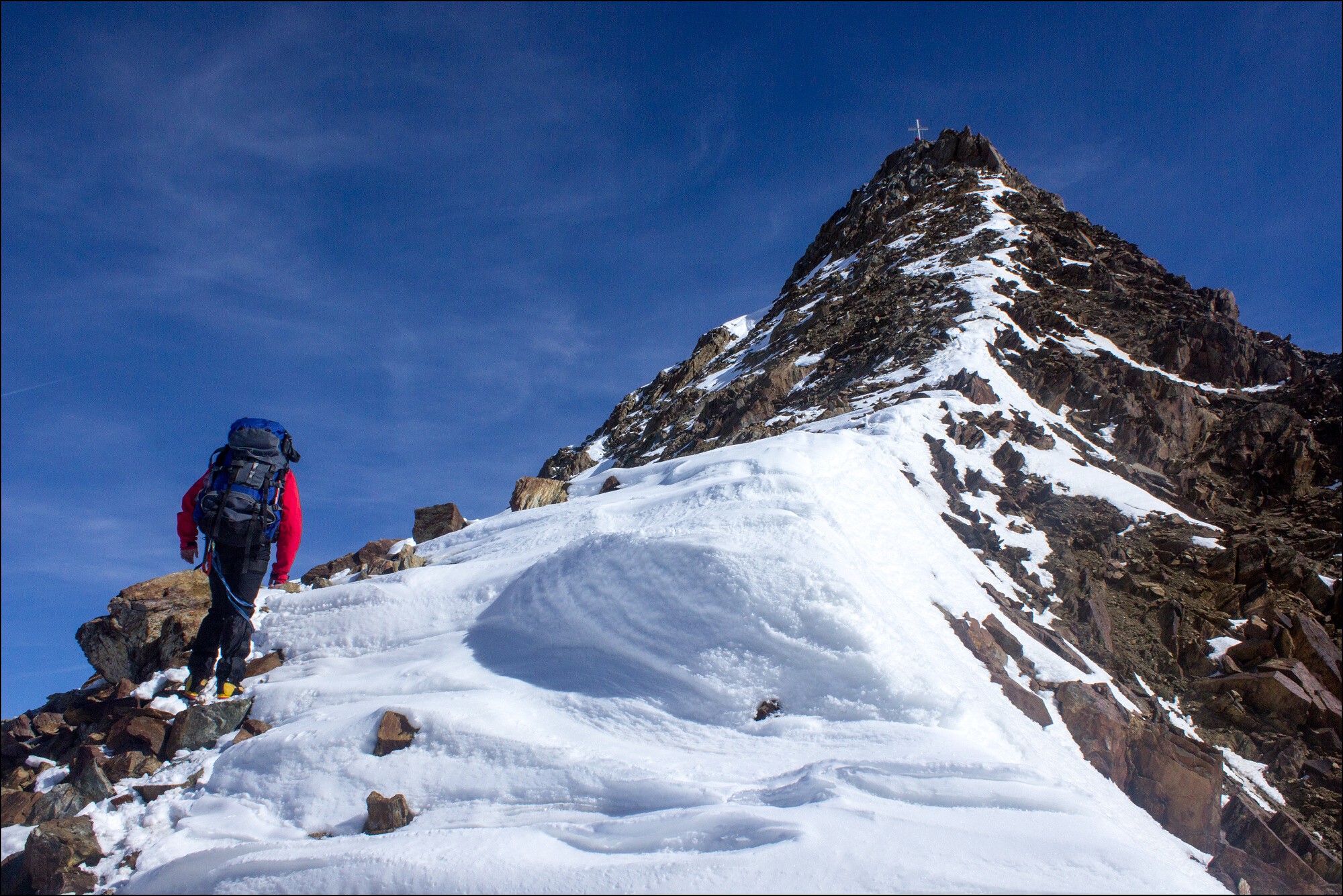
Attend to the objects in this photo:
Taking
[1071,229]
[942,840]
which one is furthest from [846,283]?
[942,840]

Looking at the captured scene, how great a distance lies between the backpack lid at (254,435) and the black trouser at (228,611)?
805 mm

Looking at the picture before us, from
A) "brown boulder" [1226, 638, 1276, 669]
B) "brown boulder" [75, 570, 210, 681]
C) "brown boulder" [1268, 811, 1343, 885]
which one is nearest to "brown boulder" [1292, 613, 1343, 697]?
"brown boulder" [1226, 638, 1276, 669]

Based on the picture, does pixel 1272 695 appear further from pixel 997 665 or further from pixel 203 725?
→ pixel 203 725

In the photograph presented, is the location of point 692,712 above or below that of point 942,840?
above

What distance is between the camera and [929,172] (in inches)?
1479

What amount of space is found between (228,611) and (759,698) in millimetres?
4373

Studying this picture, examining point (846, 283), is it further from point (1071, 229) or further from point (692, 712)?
point (692, 712)

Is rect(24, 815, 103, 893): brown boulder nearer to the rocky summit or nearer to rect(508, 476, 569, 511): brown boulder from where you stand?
the rocky summit

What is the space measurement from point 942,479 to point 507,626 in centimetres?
816

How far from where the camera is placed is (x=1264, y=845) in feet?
22.0

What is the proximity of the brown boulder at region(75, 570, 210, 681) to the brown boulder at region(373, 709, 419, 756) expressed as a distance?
2727mm

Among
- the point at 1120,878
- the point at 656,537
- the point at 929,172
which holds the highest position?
the point at 929,172

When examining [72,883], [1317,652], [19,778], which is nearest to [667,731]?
[72,883]

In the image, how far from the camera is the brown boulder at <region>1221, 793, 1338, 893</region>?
21.3ft
